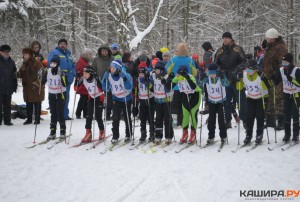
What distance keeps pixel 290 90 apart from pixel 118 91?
379cm

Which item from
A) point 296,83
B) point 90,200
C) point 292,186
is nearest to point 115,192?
point 90,200

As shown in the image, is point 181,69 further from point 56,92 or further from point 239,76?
point 56,92

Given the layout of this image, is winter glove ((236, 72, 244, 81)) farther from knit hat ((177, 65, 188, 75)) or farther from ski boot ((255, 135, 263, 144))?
ski boot ((255, 135, 263, 144))

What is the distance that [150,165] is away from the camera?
588cm

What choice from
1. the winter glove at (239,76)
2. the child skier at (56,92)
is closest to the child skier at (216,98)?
the winter glove at (239,76)

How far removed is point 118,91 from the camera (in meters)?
7.56

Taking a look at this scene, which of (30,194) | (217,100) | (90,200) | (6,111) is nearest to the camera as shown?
(90,200)

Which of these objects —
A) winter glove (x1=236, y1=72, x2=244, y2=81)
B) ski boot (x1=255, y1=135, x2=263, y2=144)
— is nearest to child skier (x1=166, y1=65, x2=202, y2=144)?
winter glove (x1=236, y1=72, x2=244, y2=81)

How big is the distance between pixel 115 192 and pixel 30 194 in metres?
1.30

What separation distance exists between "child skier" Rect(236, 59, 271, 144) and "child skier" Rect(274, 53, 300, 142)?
0.34 m

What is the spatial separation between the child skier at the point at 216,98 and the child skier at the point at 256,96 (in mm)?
511

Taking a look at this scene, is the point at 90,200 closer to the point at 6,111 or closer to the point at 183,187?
the point at 183,187

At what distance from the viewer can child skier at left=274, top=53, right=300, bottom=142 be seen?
6.68 metres

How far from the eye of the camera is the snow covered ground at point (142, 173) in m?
4.58
